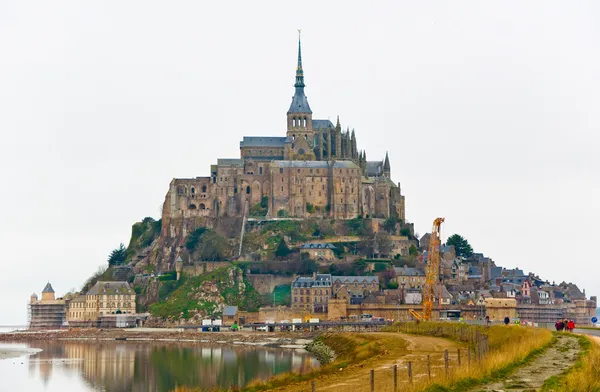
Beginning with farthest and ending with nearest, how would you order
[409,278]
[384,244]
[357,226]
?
[357,226] < [384,244] < [409,278]

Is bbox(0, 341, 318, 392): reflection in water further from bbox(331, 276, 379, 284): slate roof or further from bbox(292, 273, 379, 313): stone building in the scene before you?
bbox(331, 276, 379, 284): slate roof

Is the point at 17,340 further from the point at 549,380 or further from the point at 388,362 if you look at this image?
the point at 549,380

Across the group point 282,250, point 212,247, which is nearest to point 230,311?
point 282,250

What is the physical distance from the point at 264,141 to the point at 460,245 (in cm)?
3000

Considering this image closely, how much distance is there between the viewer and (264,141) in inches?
5817

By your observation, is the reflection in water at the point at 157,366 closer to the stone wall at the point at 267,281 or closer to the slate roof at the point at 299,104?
the stone wall at the point at 267,281

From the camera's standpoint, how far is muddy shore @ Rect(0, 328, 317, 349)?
105 m

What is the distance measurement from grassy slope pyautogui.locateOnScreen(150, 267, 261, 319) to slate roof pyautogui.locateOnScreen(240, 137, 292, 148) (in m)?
23.9

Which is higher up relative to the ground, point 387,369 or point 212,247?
point 212,247

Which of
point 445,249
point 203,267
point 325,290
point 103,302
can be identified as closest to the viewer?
point 325,290

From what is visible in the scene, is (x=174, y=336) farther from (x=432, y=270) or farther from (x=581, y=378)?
(x=581, y=378)

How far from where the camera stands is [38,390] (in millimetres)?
58156

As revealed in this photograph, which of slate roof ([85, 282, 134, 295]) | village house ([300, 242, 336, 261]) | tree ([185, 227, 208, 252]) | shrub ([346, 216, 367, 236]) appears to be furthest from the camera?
tree ([185, 227, 208, 252])

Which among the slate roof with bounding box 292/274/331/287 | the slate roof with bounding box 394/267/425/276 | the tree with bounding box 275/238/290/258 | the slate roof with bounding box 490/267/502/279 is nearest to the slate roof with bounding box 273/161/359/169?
the tree with bounding box 275/238/290/258
